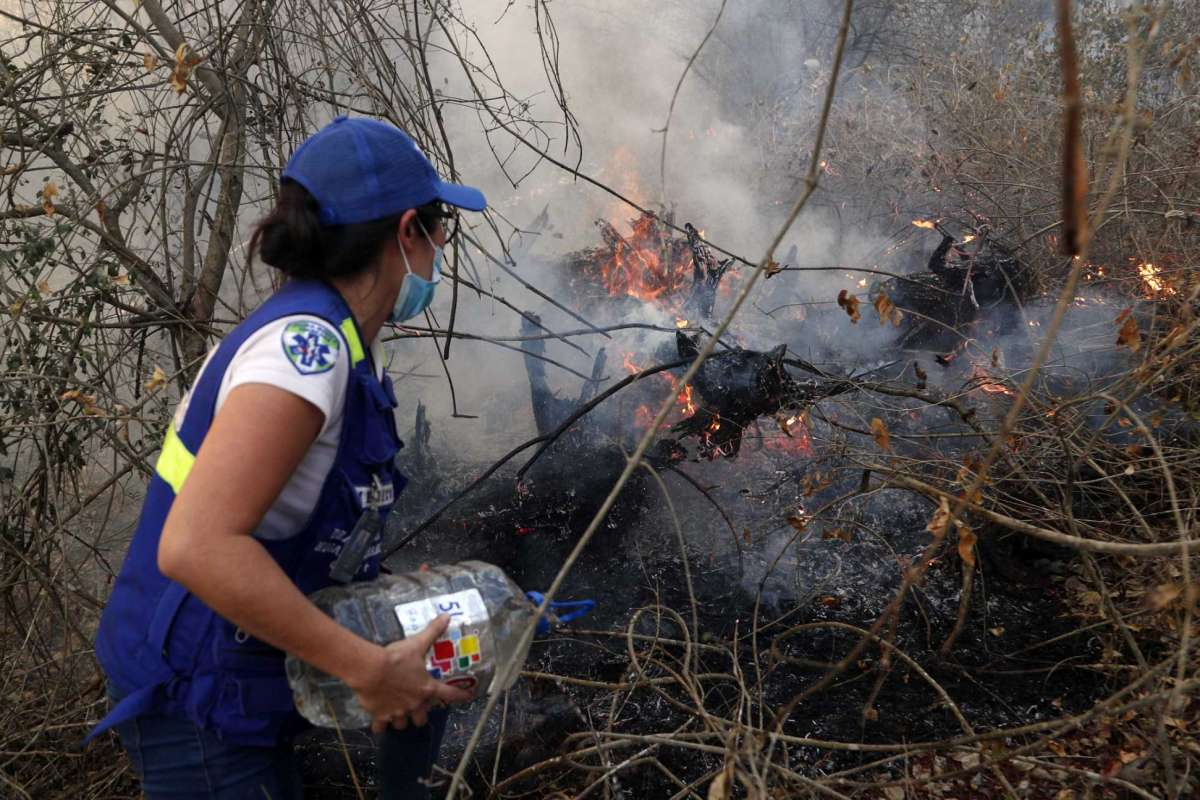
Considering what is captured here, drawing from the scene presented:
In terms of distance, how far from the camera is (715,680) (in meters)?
3.71

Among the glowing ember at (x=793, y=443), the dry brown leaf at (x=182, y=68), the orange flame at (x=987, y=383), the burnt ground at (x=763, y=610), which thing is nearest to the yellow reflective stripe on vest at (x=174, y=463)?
the burnt ground at (x=763, y=610)

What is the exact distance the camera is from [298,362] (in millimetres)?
1598

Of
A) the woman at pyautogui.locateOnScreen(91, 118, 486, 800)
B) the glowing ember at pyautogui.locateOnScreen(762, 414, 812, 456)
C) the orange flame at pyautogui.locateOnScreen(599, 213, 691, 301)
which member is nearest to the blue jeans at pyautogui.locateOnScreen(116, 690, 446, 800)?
the woman at pyautogui.locateOnScreen(91, 118, 486, 800)

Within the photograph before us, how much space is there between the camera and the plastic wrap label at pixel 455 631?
Result: 184cm

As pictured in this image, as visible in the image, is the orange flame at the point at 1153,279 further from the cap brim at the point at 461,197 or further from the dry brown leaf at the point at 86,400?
the dry brown leaf at the point at 86,400

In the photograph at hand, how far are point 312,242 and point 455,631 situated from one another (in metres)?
0.94

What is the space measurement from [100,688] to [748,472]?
388 centimetres

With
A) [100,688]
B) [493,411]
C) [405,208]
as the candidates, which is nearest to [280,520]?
[405,208]

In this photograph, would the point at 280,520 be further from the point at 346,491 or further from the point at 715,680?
the point at 715,680

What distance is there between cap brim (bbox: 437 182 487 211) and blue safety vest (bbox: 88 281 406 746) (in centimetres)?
41

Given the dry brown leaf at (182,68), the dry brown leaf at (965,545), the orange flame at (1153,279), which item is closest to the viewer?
the dry brown leaf at (965,545)

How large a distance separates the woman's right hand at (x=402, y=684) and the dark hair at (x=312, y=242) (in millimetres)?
829

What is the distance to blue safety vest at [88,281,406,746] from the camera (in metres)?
1.76

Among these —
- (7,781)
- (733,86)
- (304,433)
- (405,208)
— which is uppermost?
(733,86)
